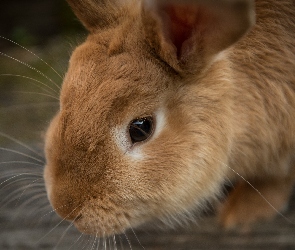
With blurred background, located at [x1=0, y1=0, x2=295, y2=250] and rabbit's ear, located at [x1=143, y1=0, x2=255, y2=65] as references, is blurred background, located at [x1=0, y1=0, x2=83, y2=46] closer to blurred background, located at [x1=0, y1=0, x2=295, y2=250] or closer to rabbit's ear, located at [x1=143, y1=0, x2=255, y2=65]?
blurred background, located at [x1=0, y1=0, x2=295, y2=250]

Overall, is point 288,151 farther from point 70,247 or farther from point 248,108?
point 70,247

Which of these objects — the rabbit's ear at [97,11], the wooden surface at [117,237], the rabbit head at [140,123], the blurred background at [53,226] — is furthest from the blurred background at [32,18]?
the rabbit head at [140,123]

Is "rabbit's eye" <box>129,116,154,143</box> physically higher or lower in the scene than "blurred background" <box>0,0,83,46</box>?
lower

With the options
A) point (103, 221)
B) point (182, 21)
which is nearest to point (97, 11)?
point (182, 21)

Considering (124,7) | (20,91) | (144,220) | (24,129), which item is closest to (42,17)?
(20,91)

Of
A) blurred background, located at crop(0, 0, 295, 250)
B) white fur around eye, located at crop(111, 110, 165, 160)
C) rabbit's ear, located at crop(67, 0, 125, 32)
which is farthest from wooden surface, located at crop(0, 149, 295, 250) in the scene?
rabbit's ear, located at crop(67, 0, 125, 32)

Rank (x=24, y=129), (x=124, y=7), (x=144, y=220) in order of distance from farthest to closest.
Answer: (x=24, y=129)
(x=124, y=7)
(x=144, y=220)

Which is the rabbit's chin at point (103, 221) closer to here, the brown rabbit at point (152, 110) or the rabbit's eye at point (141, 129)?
the brown rabbit at point (152, 110)
